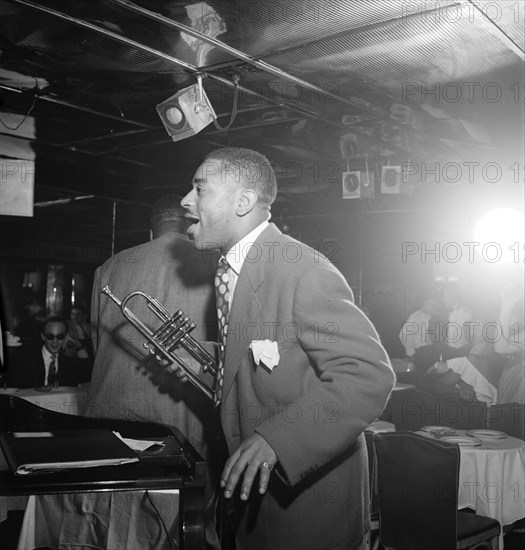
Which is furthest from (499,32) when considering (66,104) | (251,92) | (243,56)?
(66,104)

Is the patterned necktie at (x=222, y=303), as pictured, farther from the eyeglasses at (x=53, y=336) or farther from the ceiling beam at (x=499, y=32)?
the eyeglasses at (x=53, y=336)

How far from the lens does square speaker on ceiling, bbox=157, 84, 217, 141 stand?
4270 millimetres

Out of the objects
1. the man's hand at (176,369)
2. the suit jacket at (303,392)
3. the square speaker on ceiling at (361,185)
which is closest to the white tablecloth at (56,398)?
the man's hand at (176,369)

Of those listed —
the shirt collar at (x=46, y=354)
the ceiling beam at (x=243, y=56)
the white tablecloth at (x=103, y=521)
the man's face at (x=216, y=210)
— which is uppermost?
the ceiling beam at (x=243, y=56)

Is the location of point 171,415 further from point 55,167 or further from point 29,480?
point 55,167

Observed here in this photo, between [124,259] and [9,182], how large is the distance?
257 cm

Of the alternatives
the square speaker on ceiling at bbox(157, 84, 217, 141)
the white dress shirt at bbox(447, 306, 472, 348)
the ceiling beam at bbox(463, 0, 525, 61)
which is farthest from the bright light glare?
the square speaker on ceiling at bbox(157, 84, 217, 141)

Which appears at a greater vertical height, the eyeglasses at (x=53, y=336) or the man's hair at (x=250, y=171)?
the man's hair at (x=250, y=171)

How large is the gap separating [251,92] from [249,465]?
3.58m

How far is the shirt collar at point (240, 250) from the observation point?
2.01 metres

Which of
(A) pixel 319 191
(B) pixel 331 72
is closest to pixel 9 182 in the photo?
(B) pixel 331 72

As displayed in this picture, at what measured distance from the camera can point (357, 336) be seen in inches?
64.4

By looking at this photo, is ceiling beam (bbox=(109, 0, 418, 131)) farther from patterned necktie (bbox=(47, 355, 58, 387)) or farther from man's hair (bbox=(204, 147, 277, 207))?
patterned necktie (bbox=(47, 355, 58, 387))

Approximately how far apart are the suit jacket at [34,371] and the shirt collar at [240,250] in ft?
13.3
